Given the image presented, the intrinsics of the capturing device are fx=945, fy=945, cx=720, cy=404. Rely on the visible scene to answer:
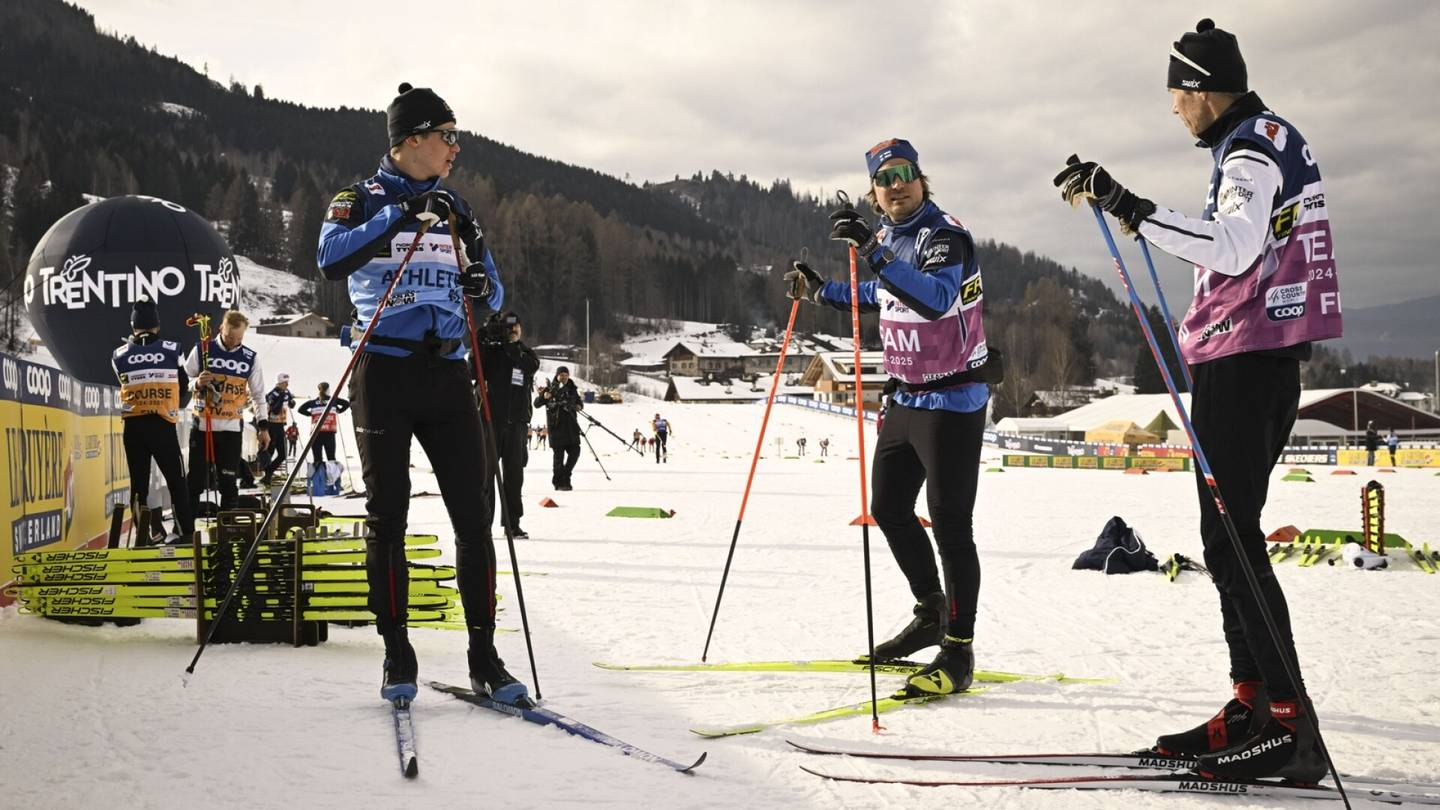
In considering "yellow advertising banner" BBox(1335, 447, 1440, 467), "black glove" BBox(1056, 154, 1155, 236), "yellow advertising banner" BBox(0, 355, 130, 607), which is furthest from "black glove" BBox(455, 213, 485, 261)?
"yellow advertising banner" BBox(1335, 447, 1440, 467)

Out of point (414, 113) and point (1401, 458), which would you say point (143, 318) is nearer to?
point (414, 113)

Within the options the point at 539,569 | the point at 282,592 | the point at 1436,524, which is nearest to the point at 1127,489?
the point at 1436,524

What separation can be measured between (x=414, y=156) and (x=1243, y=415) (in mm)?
2970

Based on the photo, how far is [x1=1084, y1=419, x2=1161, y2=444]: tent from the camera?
154 feet

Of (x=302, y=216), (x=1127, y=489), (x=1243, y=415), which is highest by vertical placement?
(x=302, y=216)

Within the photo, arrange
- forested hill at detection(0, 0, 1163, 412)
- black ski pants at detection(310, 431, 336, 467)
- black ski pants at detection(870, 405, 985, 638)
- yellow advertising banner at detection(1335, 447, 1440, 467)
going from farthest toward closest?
forested hill at detection(0, 0, 1163, 412)
yellow advertising banner at detection(1335, 447, 1440, 467)
black ski pants at detection(310, 431, 336, 467)
black ski pants at detection(870, 405, 985, 638)

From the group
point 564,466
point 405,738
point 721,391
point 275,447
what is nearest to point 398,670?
point 405,738

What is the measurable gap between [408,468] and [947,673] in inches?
85.8

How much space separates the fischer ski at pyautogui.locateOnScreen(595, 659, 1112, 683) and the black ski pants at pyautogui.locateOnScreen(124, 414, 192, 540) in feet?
13.8

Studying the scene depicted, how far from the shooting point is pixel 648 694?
3.66 meters

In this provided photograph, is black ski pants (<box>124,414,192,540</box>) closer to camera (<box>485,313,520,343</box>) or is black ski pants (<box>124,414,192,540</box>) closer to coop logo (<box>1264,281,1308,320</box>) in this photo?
camera (<box>485,313,520,343</box>)

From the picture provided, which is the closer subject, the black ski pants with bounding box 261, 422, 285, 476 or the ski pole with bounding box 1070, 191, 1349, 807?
the ski pole with bounding box 1070, 191, 1349, 807

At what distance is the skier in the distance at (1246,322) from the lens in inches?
104

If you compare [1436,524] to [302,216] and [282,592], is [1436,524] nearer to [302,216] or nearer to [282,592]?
[282,592]
